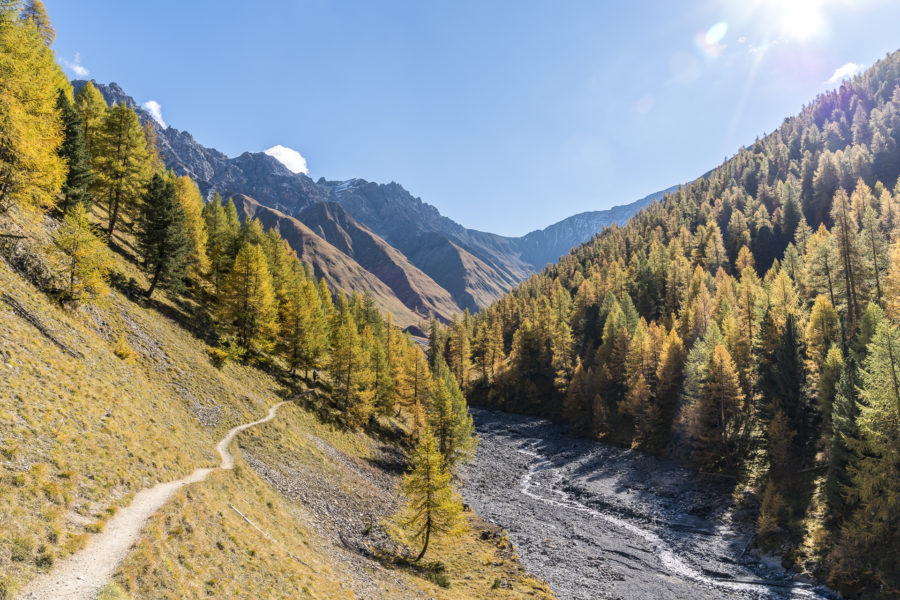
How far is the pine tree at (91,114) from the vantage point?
45.5 m

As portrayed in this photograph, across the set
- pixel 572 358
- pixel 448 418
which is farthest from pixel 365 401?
pixel 572 358

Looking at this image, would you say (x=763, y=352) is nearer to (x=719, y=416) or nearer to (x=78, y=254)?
(x=719, y=416)

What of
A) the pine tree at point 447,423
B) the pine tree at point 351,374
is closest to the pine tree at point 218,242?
the pine tree at point 351,374

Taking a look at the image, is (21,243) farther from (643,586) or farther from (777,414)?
(777,414)

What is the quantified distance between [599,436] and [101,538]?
71435 mm

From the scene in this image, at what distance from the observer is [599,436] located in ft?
236

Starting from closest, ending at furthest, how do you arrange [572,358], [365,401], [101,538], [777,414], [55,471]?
1. [101,538]
2. [55,471]
3. [777,414]
4. [365,401]
5. [572,358]

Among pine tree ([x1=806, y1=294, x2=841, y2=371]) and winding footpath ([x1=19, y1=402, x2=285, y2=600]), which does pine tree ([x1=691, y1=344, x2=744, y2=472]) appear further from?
winding footpath ([x1=19, y1=402, x2=285, y2=600])

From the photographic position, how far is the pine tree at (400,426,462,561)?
3073 cm

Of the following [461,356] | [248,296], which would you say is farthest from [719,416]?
[248,296]

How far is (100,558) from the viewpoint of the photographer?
12.3m

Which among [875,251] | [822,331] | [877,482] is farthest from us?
[875,251]

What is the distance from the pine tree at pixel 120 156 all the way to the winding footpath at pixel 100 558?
3718 cm

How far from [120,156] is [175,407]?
3065cm
